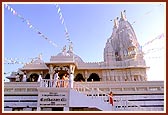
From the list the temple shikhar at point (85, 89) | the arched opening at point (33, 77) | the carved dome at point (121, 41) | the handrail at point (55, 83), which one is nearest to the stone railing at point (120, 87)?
the temple shikhar at point (85, 89)

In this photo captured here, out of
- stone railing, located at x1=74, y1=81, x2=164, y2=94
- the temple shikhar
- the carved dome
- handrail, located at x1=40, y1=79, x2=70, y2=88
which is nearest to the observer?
the temple shikhar

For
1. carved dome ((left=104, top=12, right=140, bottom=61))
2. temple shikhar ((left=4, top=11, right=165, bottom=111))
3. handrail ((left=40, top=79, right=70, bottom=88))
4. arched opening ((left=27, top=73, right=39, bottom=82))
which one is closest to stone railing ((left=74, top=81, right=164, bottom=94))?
temple shikhar ((left=4, top=11, right=165, bottom=111))

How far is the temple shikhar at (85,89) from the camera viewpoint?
1131 centimetres

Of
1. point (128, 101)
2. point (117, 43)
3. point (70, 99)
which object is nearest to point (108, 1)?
point (70, 99)

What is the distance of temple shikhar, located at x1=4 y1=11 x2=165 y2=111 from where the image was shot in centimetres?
1131

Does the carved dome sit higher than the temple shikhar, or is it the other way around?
the carved dome

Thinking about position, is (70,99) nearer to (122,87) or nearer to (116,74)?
(122,87)

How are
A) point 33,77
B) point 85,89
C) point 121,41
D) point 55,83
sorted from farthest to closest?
point 121,41 < point 33,77 < point 85,89 < point 55,83

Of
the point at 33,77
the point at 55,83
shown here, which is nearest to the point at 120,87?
the point at 55,83

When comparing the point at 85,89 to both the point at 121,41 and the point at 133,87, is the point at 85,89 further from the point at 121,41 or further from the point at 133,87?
the point at 121,41

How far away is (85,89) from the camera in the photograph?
1343 cm

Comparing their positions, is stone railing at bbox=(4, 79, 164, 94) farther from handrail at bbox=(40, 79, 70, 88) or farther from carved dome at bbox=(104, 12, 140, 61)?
carved dome at bbox=(104, 12, 140, 61)

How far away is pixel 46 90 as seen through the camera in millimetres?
11570

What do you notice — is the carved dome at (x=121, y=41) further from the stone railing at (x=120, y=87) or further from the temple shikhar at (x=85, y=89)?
the stone railing at (x=120, y=87)
